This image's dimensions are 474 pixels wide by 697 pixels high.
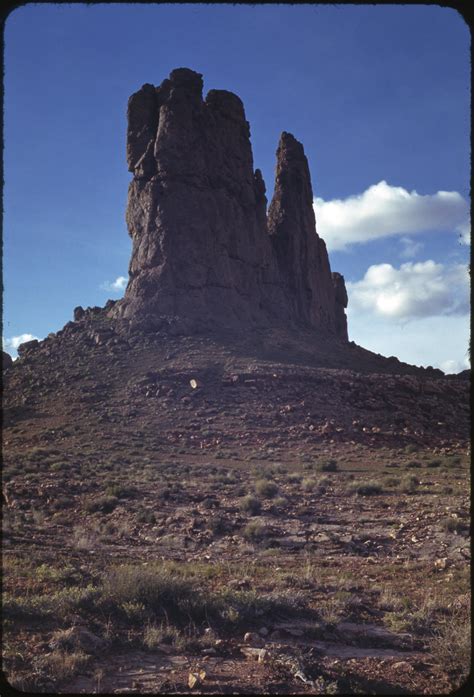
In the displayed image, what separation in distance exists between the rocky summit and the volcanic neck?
0.20m

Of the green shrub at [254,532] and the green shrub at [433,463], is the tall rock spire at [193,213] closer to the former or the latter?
the green shrub at [433,463]

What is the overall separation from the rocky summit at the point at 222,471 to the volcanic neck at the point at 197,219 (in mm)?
198

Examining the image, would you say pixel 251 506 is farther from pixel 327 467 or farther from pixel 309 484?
pixel 327 467

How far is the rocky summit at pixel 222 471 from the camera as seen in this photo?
20.4 ft

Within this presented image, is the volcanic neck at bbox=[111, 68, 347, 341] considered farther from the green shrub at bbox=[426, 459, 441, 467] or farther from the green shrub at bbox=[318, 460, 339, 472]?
the green shrub at bbox=[426, 459, 441, 467]

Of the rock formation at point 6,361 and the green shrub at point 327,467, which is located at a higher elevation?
the rock formation at point 6,361

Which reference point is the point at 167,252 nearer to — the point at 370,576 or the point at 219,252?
the point at 219,252

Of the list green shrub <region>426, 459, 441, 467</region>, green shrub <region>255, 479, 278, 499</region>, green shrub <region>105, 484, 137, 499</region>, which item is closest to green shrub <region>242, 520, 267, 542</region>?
green shrub <region>255, 479, 278, 499</region>

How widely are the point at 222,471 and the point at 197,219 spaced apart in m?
30.1

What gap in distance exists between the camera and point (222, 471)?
79.5 feet

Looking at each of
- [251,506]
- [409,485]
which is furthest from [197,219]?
[251,506]

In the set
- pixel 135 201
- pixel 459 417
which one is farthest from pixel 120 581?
pixel 135 201

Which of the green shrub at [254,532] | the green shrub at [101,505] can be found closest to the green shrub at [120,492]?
the green shrub at [101,505]

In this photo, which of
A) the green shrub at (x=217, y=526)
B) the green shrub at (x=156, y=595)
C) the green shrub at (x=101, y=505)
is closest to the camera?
the green shrub at (x=156, y=595)
